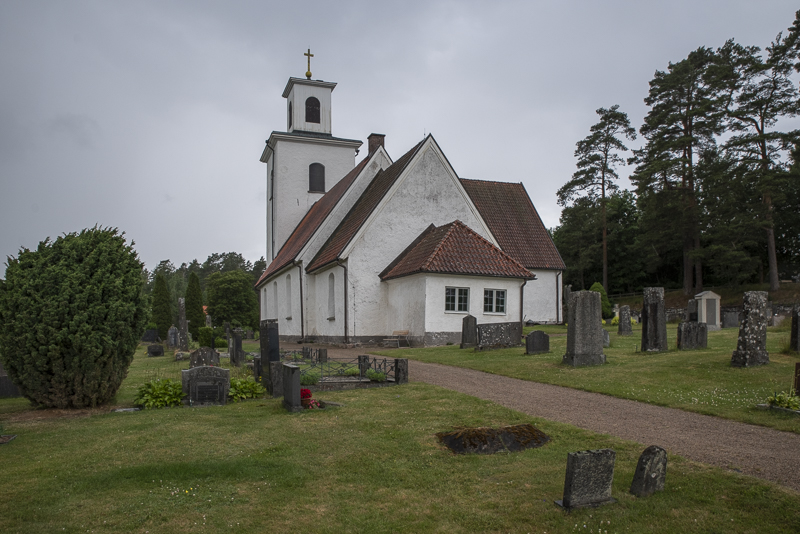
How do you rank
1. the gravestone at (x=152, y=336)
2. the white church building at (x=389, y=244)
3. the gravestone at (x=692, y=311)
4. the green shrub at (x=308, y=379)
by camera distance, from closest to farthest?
the green shrub at (x=308, y=379)
the white church building at (x=389, y=244)
the gravestone at (x=692, y=311)
the gravestone at (x=152, y=336)

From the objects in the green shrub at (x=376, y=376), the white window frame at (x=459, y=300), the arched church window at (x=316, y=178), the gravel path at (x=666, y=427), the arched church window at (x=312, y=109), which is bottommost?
the gravel path at (x=666, y=427)

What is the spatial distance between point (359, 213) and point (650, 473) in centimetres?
2208

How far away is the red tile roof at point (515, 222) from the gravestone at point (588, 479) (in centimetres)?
2797

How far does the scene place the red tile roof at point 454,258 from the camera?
2189 centimetres

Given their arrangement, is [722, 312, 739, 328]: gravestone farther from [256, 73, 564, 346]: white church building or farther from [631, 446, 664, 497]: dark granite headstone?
[631, 446, 664, 497]: dark granite headstone

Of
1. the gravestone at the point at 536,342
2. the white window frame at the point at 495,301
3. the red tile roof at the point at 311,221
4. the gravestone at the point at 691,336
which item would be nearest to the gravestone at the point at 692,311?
the white window frame at the point at 495,301

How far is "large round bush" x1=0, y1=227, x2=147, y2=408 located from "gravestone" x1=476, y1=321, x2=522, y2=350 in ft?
34.1

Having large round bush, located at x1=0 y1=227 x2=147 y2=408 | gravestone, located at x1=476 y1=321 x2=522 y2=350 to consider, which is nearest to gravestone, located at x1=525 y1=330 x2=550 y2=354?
gravestone, located at x1=476 y1=321 x2=522 y2=350

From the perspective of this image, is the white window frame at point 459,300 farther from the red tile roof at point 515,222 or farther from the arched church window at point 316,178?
the arched church window at point 316,178

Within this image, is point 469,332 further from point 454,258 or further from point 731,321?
point 731,321

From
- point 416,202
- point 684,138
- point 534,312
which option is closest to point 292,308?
point 416,202

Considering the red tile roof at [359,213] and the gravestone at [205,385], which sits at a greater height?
the red tile roof at [359,213]

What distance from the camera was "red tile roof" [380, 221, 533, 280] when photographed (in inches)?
862

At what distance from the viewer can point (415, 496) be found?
19.1 ft
